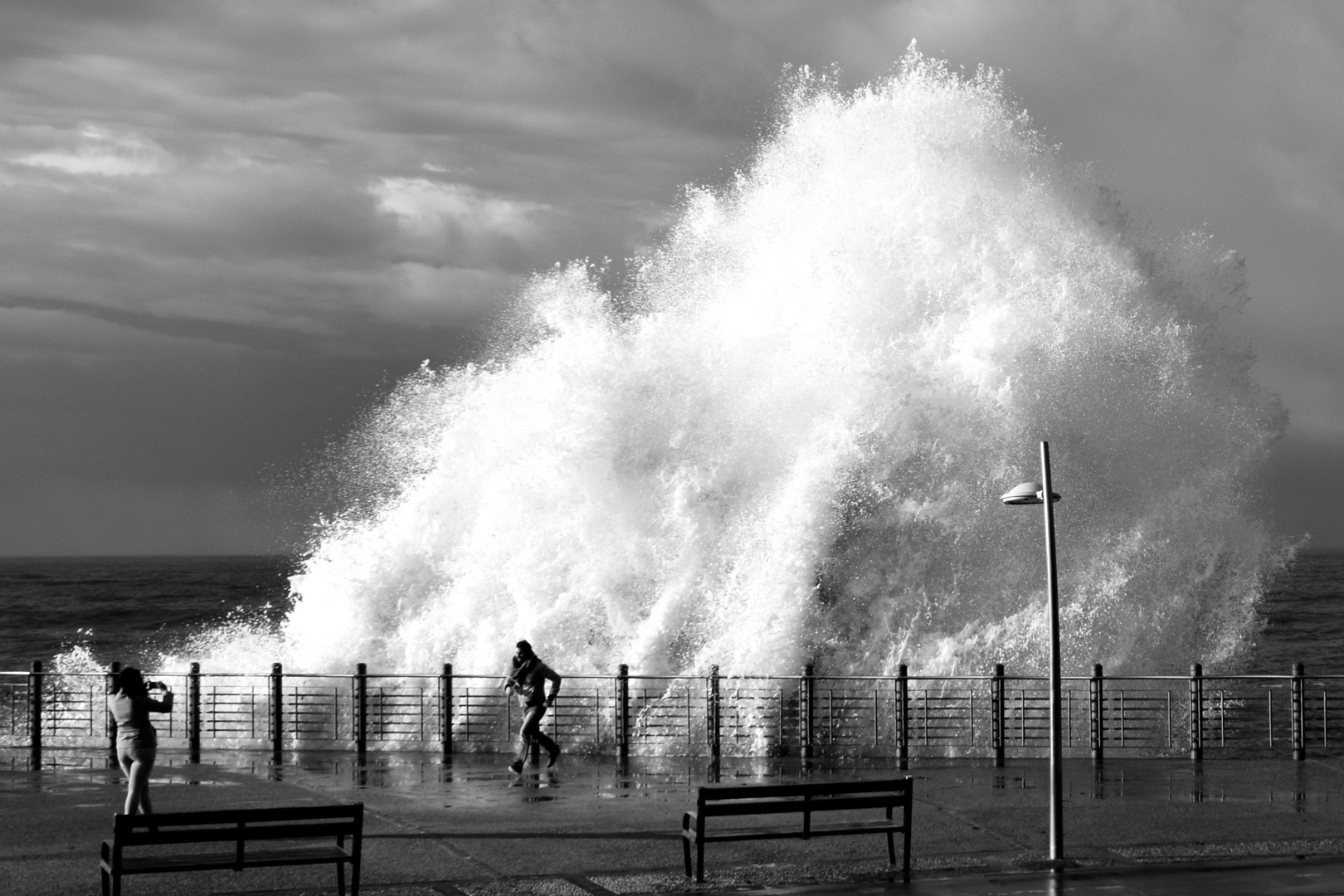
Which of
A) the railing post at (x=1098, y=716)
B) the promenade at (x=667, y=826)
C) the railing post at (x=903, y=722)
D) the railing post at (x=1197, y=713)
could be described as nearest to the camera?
the promenade at (x=667, y=826)

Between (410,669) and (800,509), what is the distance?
368 inches

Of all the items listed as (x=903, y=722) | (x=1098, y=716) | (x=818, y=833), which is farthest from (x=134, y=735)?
(x=1098, y=716)

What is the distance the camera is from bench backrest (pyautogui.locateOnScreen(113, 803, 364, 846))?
10023mm

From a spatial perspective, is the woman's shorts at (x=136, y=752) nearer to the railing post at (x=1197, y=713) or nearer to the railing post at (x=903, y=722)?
the railing post at (x=903, y=722)

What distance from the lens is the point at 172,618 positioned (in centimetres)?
8275

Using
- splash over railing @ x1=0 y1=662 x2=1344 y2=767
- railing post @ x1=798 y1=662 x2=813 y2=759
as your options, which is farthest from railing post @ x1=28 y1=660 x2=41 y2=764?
railing post @ x1=798 y1=662 x2=813 y2=759

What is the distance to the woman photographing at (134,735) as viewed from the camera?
1324cm

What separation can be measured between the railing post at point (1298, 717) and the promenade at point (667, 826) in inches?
9.9

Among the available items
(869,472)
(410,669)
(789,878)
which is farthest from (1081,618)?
(789,878)

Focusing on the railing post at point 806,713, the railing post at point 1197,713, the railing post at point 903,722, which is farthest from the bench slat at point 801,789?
the railing post at point 1197,713

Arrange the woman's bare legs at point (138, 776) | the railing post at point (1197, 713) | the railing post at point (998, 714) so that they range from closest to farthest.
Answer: the woman's bare legs at point (138, 776) < the railing post at point (998, 714) < the railing post at point (1197, 713)

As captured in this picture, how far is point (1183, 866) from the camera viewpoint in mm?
11734

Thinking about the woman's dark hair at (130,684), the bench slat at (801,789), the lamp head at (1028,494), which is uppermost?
the lamp head at (1028,494)

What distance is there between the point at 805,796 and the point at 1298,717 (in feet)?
31.4
